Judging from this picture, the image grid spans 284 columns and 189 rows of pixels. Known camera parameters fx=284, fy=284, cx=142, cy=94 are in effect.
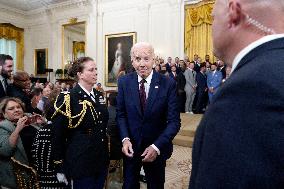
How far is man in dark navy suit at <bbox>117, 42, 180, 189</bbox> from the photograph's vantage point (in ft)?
7.25

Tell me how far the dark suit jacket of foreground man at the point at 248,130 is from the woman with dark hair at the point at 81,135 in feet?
5.66

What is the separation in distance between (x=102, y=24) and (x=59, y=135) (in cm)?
1141

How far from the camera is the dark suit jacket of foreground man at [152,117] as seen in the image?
221 cm

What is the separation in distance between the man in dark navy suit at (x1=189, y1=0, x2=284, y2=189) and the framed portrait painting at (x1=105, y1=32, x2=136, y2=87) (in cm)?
1131

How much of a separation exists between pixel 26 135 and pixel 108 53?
A: 1032cm

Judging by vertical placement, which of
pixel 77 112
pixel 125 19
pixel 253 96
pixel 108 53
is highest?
pixel 125 19

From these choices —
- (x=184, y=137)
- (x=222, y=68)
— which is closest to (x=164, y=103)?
(x=184, y=137)

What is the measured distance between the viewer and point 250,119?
0.62 metres

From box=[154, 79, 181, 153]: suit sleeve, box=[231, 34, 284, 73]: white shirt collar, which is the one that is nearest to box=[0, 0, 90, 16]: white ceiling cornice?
box=[154, 79, 181, 153]: suit sleeve

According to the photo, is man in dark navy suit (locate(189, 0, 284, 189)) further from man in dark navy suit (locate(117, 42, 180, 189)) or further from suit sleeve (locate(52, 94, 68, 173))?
suit sleeve (locate(52, 94, 68, 173))

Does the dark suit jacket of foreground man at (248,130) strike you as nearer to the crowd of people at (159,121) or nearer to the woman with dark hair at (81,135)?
the crowd of people at (159,121)

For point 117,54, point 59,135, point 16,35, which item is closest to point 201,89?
point 117,54

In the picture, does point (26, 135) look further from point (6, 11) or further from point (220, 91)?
point (6, 11)

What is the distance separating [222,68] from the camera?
8.56 meters
